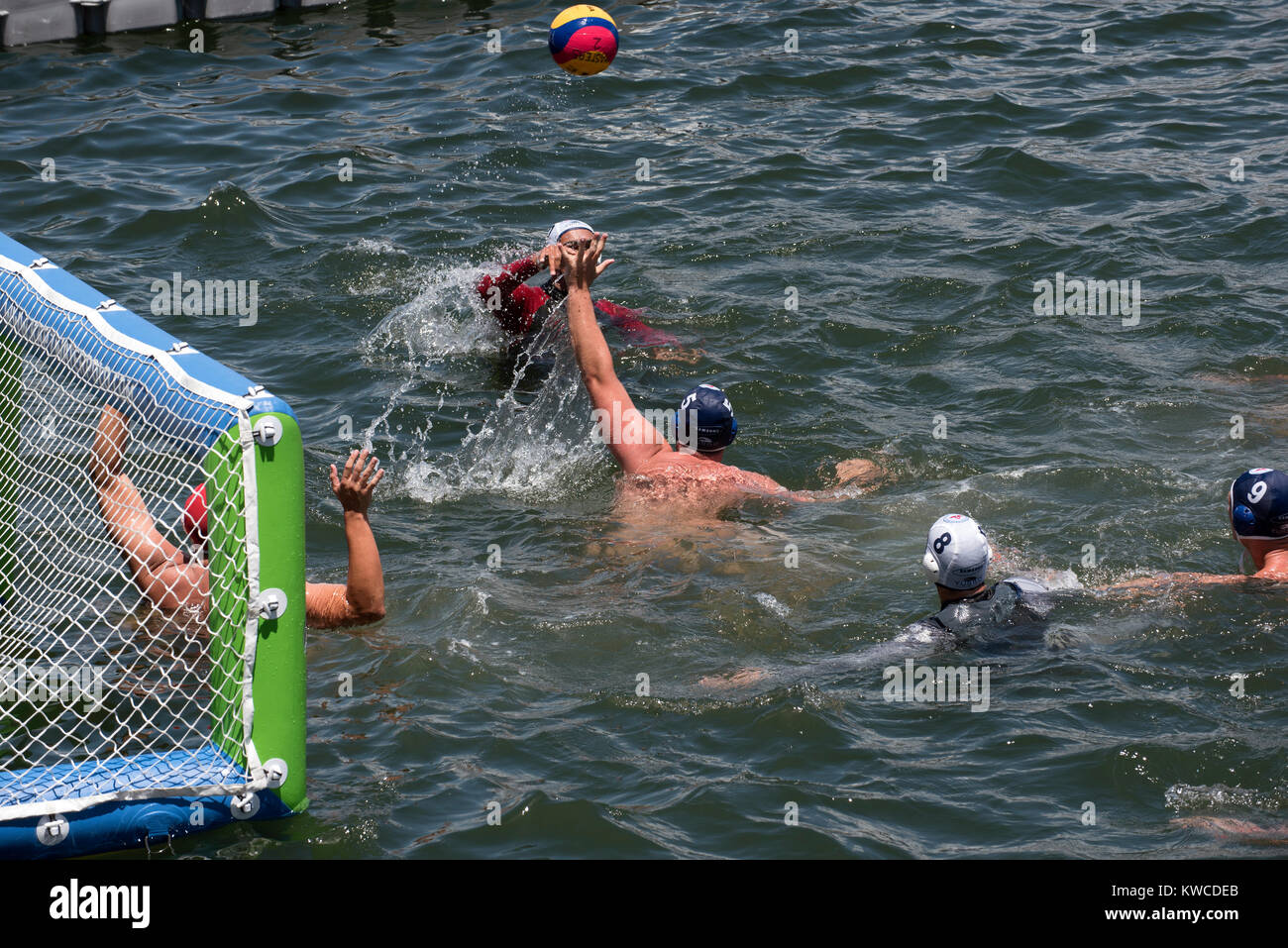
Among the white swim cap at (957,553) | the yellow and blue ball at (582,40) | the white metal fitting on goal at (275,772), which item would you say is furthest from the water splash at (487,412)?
the white metal fitting on goal at (275,772)

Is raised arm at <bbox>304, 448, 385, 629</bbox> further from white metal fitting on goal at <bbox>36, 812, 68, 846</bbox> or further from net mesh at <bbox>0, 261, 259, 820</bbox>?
white metal fitting on goal at <bbox>36, 812, 68, 846</bbox>

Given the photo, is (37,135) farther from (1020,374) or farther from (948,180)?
(1020,374)

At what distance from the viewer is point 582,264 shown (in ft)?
26.8

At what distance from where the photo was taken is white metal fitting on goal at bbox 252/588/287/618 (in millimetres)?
5215

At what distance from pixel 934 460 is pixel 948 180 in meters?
5.15

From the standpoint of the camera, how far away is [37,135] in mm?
14359

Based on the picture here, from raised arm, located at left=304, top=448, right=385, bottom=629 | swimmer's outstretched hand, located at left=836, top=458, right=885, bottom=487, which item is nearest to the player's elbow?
raised arm, located at left=304, top=448, right=385, bottom=629

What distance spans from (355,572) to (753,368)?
5234 mm

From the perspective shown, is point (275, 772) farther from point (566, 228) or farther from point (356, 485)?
point (566, 228)

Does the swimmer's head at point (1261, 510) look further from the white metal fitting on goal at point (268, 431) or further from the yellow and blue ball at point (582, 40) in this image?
the yellow and blue ball at point (582, 40)

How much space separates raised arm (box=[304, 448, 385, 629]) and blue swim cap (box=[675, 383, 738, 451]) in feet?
9.39

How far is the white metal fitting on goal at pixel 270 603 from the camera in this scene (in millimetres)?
5215

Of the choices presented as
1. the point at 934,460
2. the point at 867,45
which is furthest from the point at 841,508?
the point at 867,45

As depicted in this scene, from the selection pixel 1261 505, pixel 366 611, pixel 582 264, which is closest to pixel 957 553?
pixel 1261 505
